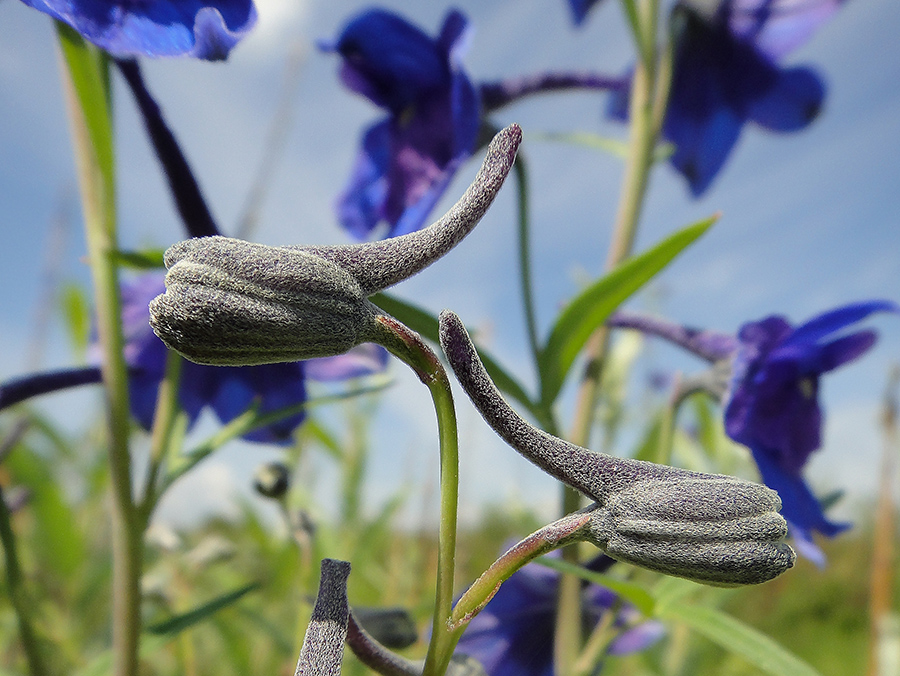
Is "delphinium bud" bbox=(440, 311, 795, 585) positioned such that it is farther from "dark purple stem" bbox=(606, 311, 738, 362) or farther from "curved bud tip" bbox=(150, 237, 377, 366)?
"dark purple stem" bbox=(606, 311, 738, 362)

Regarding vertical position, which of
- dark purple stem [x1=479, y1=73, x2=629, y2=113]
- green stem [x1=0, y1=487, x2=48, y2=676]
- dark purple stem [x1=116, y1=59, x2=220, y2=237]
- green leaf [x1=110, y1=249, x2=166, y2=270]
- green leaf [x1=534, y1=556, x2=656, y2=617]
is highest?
dark purple stem [x1=479, y1=73, x2=629, y2=113]

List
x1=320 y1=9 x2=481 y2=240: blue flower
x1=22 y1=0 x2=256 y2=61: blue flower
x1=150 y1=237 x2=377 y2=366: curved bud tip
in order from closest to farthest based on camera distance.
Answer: x1=150 y1=237 x2=377 y2=366: curved bud tip
x1=22 y1=0 x2=256 y2=61: blue flower
x1=320 y1=9 x2=481 y2=240: blue flower

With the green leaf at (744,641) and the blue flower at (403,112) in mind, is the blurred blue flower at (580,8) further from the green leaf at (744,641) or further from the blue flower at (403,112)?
the green leaf at (744,641)

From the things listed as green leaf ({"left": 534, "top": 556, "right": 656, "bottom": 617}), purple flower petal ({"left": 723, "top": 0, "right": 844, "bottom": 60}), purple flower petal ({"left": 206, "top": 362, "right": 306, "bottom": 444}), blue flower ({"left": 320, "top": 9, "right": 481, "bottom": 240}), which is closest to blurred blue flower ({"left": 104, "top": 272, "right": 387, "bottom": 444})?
purple flower petal ({"left": 206, "top": 362, "right": 306, "bottom": 444})

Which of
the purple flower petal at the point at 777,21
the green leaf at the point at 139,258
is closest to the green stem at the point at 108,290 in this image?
the green leaf at the point at 139,258

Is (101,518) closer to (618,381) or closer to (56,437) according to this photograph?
(56,437)

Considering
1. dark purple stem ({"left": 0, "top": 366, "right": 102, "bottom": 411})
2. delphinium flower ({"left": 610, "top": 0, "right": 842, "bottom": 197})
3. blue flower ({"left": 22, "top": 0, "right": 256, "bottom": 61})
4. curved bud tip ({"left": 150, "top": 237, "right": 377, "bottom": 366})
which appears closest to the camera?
curved bud tip ({"left": 150, "top": 237, "right": 377, "bottom": 366})

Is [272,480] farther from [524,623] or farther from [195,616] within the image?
[524,623]
